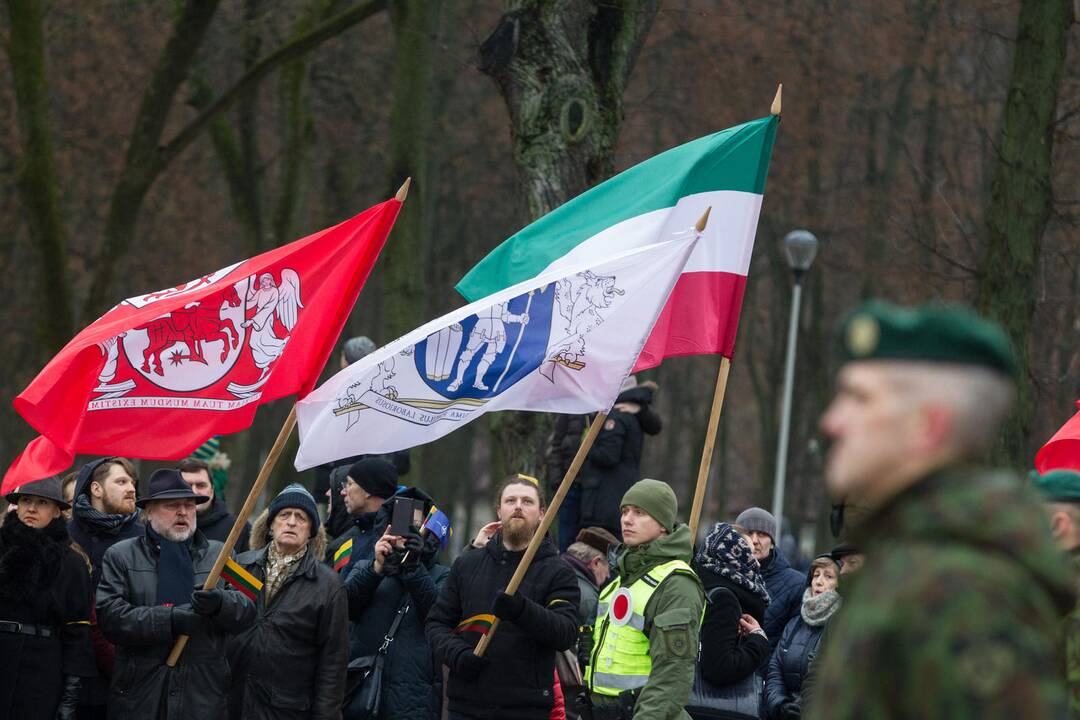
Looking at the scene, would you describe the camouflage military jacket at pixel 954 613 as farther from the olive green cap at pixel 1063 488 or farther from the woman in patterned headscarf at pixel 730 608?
the woman in patterned headscarf at pixel 730 608

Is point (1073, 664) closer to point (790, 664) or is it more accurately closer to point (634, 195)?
point (790, 664)

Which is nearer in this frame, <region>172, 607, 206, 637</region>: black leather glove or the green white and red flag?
<region>172, 607, 206, 637</region>: black leather glove

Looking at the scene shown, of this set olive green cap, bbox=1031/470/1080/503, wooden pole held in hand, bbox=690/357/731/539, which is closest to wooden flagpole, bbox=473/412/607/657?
wooden pole held in hand, bbox=690/357/731/539

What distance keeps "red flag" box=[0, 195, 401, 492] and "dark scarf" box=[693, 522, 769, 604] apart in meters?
2.03

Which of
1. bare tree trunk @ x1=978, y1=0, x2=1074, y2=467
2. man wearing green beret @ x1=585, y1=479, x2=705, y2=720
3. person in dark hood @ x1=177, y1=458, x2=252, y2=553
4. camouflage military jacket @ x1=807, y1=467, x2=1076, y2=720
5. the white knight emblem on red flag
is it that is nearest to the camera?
camouflage military jacket @ x1=807, y1=467, x2=1076, y2=720

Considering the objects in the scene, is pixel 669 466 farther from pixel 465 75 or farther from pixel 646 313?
pixel 646 313

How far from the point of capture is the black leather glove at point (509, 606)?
683cm

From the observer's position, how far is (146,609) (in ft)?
24.1

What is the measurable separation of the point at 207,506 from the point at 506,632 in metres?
2.84

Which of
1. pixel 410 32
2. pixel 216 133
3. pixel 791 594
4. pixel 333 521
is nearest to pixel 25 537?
pixel 333 521

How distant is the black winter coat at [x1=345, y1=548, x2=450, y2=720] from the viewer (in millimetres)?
7887

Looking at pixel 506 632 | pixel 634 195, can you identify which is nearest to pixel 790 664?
A: pixel 506 632

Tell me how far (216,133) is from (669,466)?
1524 cm

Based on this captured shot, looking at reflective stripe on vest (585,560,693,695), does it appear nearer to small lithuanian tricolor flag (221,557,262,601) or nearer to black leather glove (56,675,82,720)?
small lithuanian tricolor flag (221,557,262,601)
